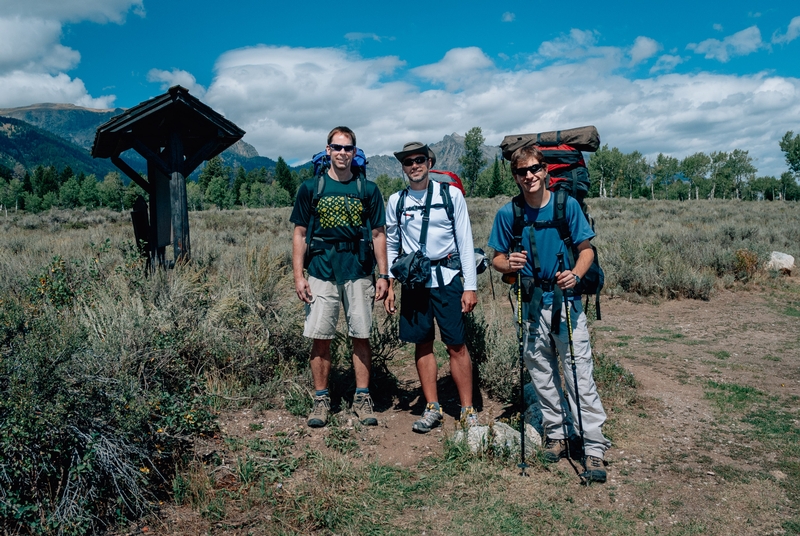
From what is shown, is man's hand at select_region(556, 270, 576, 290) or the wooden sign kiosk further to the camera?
the wooden sign kiosk

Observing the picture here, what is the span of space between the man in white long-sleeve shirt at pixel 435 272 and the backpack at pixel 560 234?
0.52 m

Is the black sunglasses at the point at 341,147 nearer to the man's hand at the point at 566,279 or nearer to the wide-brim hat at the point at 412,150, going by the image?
the wide-brim hat at the point at 412,150

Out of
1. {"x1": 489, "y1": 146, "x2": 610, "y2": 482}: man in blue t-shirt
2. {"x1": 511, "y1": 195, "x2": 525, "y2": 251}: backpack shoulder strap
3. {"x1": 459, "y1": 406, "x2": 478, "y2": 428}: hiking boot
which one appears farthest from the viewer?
{"x1": 459, "y1": 406, "x2": 478, "y2": 428}: hiking boot

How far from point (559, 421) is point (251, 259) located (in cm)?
377

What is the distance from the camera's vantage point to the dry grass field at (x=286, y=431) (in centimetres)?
293

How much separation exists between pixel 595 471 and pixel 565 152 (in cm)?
215

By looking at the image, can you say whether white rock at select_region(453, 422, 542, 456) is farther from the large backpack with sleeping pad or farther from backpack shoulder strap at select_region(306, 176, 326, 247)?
backpack shoulder strap at select_region(306, 176, 326, 247)

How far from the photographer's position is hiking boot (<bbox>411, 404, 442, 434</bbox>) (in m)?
4.15

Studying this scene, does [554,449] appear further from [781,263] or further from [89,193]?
[89,193]

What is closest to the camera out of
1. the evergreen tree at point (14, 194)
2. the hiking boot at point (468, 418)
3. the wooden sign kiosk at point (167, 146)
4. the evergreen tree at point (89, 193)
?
the hiking boot at point (468, 418)

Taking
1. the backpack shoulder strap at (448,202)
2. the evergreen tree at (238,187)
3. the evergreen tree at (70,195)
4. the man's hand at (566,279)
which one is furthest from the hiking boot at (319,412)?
the evergreen tree at (238,187)

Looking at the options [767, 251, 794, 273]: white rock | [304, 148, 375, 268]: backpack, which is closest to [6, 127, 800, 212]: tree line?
[767, 251, 794, 273]: white rock

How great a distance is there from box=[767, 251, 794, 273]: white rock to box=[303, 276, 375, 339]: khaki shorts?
386 inches

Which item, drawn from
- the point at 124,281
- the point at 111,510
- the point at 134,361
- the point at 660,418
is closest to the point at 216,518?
the point at 111,510
